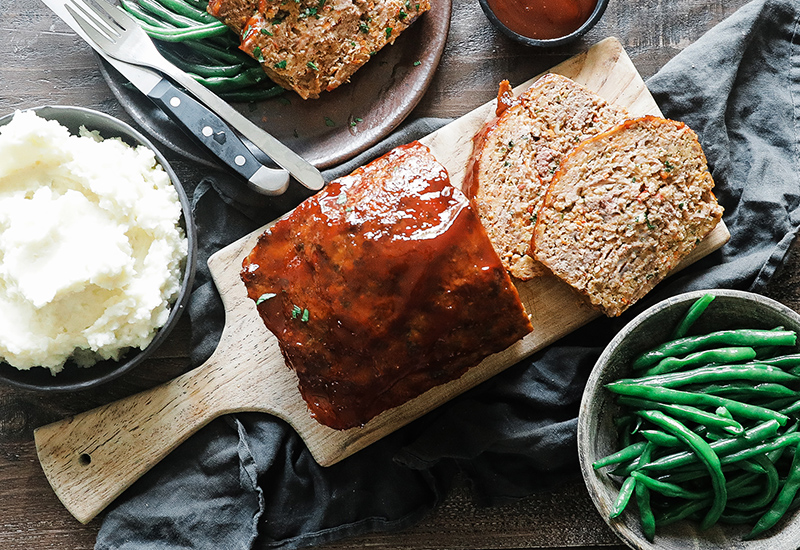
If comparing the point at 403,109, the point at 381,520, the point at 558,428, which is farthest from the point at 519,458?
the point at 403,109

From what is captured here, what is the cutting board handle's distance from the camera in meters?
3.89

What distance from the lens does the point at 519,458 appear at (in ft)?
12.9

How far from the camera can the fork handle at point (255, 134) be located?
151 inches

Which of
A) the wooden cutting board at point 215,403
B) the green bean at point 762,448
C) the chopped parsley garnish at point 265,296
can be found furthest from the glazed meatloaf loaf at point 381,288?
the green bean at point 762,448

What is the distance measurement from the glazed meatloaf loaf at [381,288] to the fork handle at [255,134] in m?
0.51

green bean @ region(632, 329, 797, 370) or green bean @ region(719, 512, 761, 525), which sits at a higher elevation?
green bean @ region(632, 329, 797, 370)

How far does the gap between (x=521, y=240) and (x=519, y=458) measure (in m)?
1.27

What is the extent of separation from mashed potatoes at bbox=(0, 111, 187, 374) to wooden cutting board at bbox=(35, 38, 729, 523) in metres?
0.41

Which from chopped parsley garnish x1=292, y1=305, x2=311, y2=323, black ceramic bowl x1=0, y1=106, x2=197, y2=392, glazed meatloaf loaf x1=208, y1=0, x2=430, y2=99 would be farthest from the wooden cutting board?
glazed meatloaf loaf x1=208, y1=0, x2=430, y2=99

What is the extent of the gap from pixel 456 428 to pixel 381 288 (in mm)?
1069

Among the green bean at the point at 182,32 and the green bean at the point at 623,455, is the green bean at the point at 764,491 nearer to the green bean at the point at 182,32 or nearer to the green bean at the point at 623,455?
the green bean at the point at 623,455

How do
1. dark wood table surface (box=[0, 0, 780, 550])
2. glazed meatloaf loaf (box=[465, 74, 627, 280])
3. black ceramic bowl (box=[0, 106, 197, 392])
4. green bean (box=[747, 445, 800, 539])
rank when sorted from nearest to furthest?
green bean (box=[747, 445, 800, 539]) → black ceramic bowl (box=[0, 106, 197, 392]) → glazed meatloaf loaf (box=[465, 74, 627, 280]) → dark wood table surface (box=[0, 0, 780, 550])

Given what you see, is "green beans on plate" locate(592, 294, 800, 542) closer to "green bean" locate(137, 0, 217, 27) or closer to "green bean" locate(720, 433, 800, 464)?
"green bean" locate(720, 433, 800, 464)

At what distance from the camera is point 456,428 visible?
3.78m
